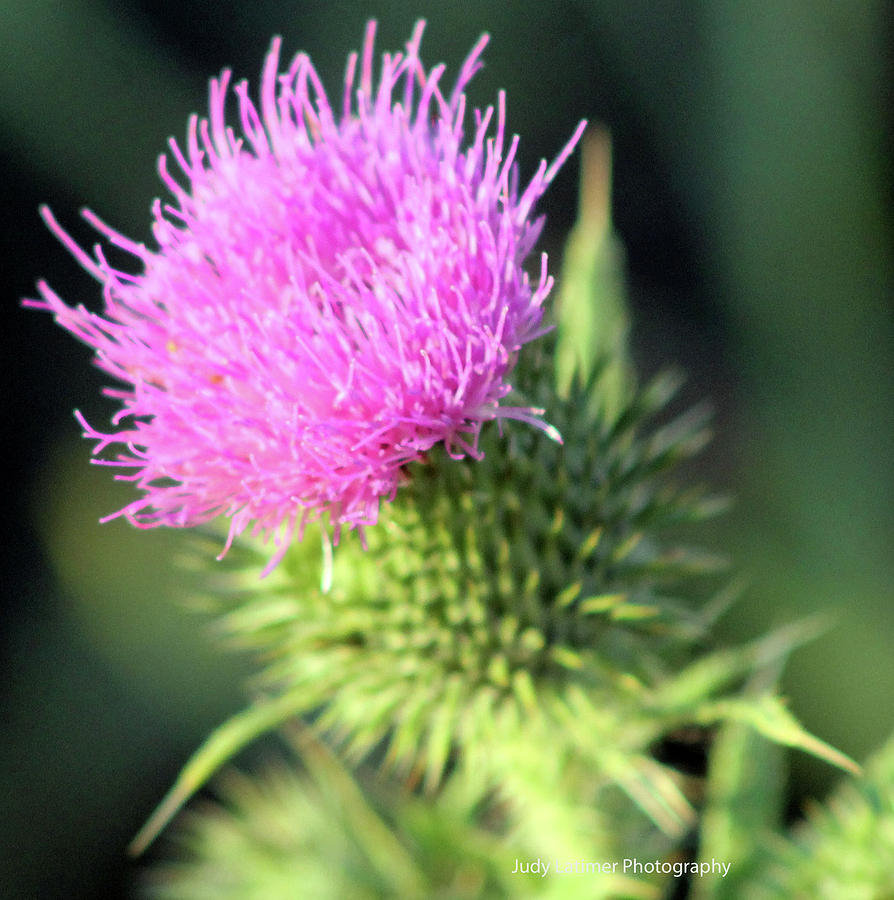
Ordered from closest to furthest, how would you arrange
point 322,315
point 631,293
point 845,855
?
point 322,315 → point 845,855 → point 631,293

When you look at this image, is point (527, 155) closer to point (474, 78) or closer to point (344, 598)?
point (474, 78)

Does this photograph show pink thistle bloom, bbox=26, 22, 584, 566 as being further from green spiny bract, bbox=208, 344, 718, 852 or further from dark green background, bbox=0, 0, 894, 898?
dark green background, bbox=0, 0, 894, 898

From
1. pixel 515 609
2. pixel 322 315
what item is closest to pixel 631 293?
pixel 515 609

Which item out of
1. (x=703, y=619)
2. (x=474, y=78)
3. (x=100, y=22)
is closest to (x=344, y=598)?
(x=703, y=619)

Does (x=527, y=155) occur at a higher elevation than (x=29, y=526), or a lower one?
higher

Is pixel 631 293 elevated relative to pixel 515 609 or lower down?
elevated

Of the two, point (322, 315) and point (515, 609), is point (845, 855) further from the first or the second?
point (322, 315)

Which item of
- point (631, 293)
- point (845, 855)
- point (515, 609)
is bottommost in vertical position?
point (845, 855)

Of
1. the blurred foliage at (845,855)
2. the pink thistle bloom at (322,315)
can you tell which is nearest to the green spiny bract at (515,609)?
the pink thistle bloom at (322,315)
